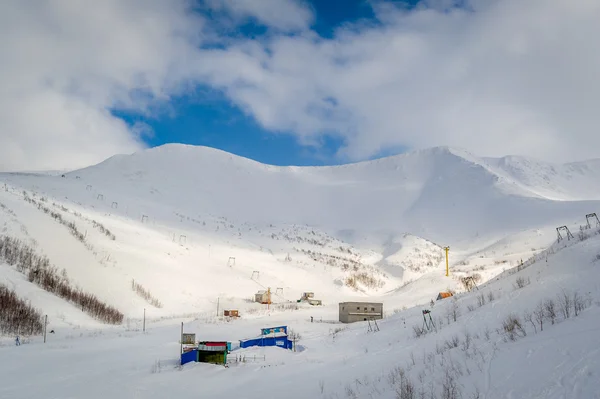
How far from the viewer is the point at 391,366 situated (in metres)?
10.3

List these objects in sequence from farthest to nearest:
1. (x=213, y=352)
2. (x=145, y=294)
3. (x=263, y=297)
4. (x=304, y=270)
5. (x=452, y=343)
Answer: (x=304, y=270)
(x=263, y=297)
(x=145, y=294)
(x=213, y=352)
(x=452, y=343)

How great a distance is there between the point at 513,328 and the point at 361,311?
2342cm

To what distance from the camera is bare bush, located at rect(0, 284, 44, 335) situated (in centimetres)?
2222

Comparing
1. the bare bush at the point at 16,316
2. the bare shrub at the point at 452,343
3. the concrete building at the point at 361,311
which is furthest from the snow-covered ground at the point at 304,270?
the concrete building at the point at 361,311

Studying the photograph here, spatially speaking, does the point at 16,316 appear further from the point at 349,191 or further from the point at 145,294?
the point at 349,191

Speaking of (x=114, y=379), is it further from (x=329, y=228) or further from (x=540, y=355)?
(x=329, y=228)

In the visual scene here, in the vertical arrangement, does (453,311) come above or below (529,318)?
below

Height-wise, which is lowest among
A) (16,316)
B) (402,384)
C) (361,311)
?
(361,311)

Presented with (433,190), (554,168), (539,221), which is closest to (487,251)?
(539,221)

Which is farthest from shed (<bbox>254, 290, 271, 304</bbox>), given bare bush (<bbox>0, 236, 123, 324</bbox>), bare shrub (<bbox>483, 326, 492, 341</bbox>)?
bare shrub (<bbox>483, 326, 492, 341</bbox>)

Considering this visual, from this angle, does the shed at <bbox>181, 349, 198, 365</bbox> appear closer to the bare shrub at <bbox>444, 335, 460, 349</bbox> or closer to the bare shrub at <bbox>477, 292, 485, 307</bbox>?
the bare shrub at <bbox>444, 335, 460, 349</bbox>

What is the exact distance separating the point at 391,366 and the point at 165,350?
456 inches

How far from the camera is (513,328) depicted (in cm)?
980

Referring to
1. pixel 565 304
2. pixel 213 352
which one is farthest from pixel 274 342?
pixel 565 304
